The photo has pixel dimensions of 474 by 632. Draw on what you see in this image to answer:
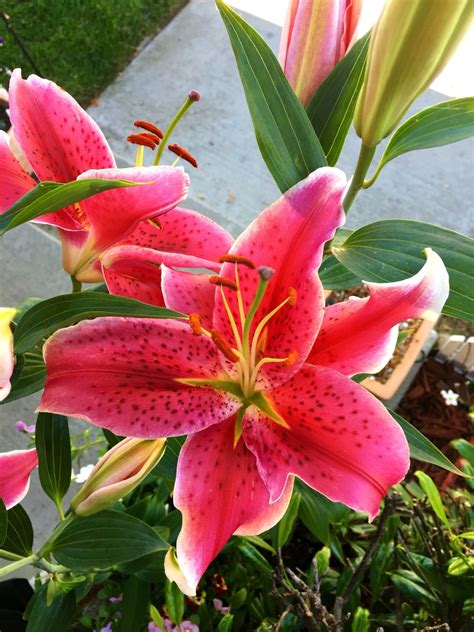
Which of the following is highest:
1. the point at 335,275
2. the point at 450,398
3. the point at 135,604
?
the point at 335,275

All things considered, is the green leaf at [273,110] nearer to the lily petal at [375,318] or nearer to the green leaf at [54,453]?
the lily petal at [375,318]

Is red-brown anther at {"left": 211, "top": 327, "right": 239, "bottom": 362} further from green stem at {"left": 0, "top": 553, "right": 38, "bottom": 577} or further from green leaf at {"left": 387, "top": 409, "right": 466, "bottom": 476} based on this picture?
green stem at {"left": 0, "top": 553, "right": 38, "bottom": 577}

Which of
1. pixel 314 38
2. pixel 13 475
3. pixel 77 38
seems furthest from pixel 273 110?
pixel 77 38

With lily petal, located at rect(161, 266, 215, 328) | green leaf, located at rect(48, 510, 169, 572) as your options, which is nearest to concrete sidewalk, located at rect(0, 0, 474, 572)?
green leaf, located at rect(48, 510, 169, 572)

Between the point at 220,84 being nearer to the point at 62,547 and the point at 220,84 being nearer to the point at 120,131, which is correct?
the point at 120,131

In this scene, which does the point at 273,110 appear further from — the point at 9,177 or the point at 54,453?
the point at 54,453
